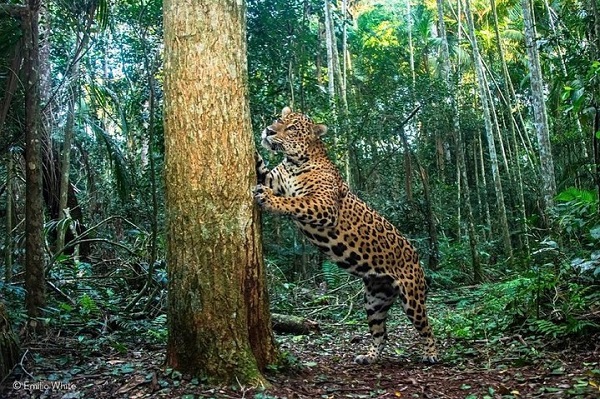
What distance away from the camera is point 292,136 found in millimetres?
6512

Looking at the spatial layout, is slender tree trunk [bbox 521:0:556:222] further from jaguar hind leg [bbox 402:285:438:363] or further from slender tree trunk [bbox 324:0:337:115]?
jaguar hind leg [bbox 402:285:438:363]

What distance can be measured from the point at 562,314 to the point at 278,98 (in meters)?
8.00

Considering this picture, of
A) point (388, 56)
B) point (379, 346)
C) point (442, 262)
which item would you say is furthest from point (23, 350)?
point (388, 56)

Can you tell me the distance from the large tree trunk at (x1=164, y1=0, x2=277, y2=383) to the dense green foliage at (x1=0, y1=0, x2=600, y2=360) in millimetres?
2112

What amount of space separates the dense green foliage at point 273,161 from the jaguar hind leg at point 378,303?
3.92ft

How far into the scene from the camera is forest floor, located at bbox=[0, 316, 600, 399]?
4.09m

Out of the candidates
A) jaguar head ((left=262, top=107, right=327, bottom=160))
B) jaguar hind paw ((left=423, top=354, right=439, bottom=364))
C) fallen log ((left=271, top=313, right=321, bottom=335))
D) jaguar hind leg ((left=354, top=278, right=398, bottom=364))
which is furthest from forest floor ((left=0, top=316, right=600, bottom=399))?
jaguar head ((left=262, top=107, right=327, bottom=160))

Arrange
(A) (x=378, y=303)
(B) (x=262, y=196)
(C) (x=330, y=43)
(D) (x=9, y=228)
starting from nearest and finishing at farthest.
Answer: (B) (x=262, y=196), (A) (x=378, y=303), (D) (x=9, y=228), (C) (x=330, y=43)

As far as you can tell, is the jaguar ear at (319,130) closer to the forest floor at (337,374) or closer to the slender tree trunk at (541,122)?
the forest floor at (337,374)

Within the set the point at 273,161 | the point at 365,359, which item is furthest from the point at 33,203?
the point at 273,161

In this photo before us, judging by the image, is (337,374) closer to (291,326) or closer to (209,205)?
(209,205)

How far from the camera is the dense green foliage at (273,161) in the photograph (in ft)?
21.8

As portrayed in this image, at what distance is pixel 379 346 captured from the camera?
21.2 ft

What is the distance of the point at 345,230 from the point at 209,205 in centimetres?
221
